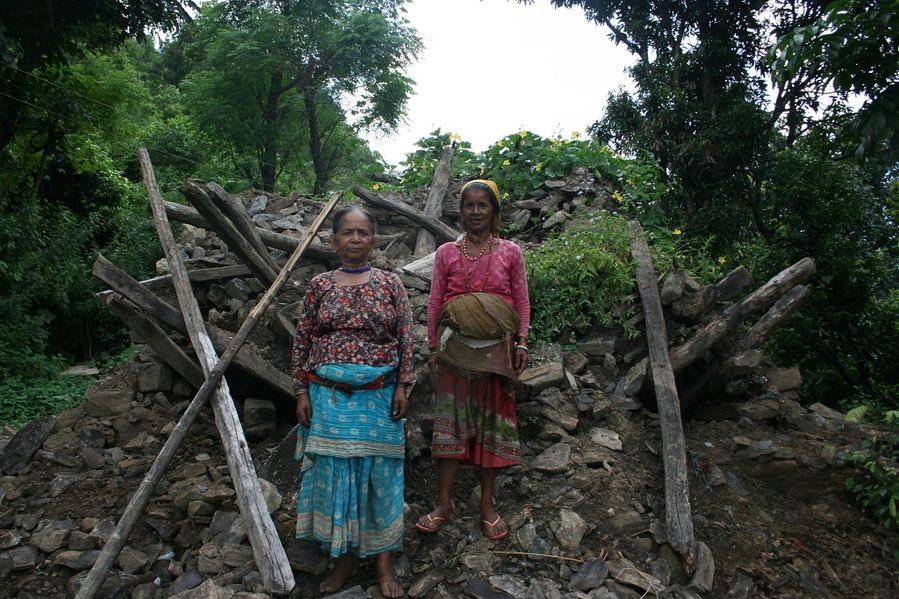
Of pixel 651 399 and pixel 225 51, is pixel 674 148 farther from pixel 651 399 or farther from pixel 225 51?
pixel 225 51


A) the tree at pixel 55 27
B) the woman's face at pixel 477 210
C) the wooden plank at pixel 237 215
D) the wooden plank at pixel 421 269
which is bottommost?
the woman's face at pixel 477 210

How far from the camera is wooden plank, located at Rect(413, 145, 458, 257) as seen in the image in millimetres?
6305

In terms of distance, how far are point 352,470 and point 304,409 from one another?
0.36 m

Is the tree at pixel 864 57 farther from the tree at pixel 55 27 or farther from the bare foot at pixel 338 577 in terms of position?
the tree at pixel 55 27

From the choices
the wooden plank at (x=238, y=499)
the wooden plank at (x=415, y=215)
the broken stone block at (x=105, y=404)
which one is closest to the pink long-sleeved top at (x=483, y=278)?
the wooden plank at (x=238, y=499)

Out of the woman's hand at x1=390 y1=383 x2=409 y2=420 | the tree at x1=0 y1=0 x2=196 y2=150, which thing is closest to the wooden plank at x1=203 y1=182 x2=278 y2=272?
the woman's hand at x1=390 y1=383 x2=409 y2=420

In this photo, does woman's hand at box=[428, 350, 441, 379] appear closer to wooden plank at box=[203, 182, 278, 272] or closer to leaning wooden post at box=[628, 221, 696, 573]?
leaning wooden post at box=[628, 221, 696, 573]

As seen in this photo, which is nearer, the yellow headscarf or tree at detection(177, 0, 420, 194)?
the yellow headscarf

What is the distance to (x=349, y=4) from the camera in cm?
1612

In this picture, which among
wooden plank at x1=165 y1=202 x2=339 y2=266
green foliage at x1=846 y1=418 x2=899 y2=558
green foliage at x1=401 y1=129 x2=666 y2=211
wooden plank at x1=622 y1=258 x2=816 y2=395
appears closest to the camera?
green foliage at x1=846 y1=418 x2=899 y2=558

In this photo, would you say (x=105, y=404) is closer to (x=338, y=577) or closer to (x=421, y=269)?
(x=338, y=577)

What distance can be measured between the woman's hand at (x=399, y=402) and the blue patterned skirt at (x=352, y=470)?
1.1 inches

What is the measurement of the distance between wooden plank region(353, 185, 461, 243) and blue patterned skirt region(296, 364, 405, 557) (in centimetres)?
376

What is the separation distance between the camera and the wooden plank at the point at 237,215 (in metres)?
4.36
